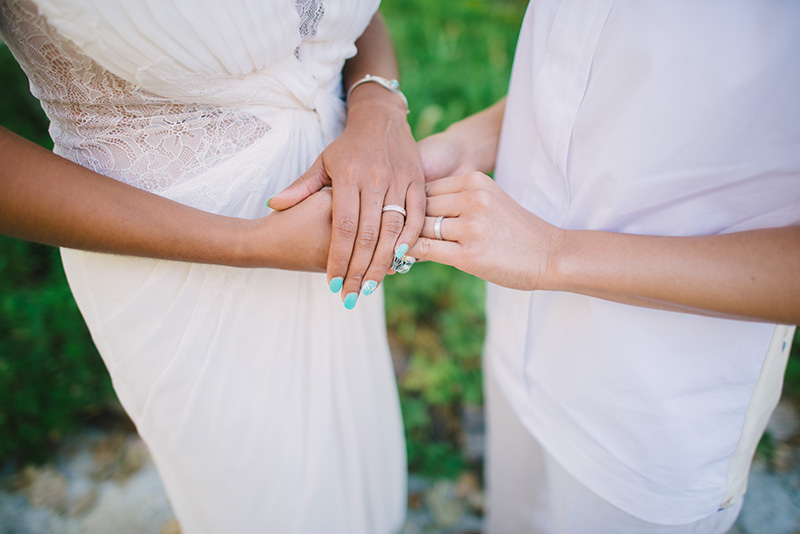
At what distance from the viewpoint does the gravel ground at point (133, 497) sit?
6.98 ft

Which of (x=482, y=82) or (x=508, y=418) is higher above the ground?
(x=482, y=82)

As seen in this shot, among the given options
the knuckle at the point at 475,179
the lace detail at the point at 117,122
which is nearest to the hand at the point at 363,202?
the knuckle at the point at 475,179

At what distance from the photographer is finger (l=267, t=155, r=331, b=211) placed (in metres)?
1.05

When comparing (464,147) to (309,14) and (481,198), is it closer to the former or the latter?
(481,198)

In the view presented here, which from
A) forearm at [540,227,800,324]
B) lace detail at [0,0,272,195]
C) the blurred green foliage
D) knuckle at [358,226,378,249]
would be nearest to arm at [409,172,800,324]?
forearm at [540,227,800,324]

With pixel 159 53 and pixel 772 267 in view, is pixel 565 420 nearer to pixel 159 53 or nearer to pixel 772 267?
pixel 772 267

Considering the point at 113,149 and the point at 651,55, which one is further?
the point at 113,149

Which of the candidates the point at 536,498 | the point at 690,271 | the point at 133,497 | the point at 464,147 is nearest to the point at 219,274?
the point at 464,147

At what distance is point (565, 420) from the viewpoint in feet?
4.04

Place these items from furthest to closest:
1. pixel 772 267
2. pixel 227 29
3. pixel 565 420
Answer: pixel 565 420
pixel 227 29
pixel 772 267

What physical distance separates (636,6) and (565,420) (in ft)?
3.10

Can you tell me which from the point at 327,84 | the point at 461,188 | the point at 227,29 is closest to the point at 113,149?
the point at 227,29

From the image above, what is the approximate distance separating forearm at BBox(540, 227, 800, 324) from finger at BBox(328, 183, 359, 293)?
1.39 ft

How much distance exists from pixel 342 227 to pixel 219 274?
37 cm
